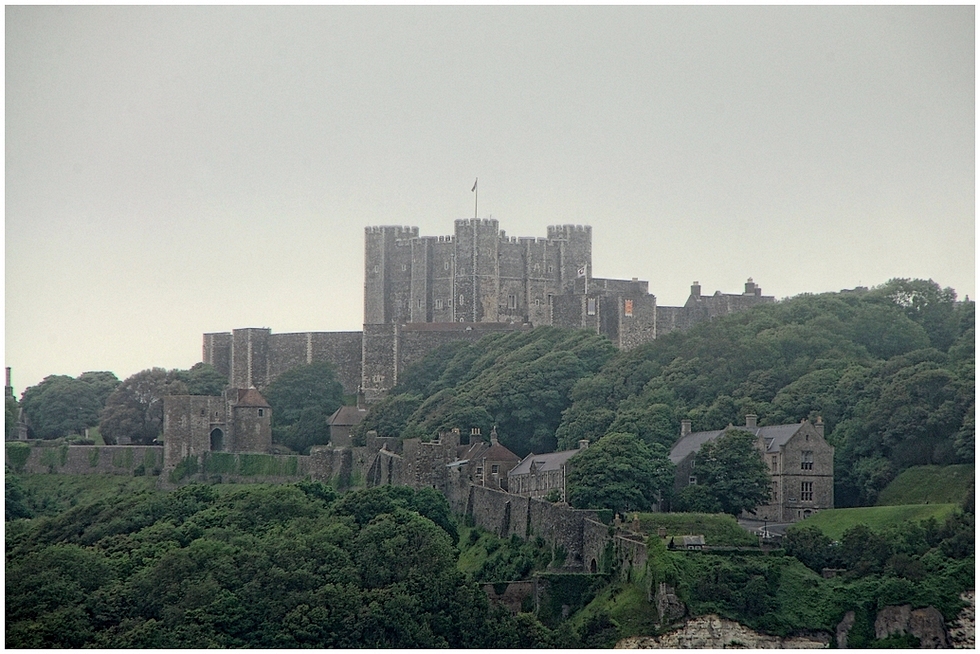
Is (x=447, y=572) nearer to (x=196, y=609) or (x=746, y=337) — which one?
(x=196, y=609)

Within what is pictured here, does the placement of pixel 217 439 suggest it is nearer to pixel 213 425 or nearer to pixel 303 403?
pixel 213 425

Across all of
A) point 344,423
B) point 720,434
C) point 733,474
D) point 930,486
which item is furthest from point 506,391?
point 930,486

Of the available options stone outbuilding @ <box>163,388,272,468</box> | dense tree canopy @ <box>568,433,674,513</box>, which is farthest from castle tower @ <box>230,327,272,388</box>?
dense tree canopy @ <box>568,433,674,513</box>

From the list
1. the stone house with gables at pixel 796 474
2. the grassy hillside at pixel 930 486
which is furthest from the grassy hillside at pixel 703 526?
the grassy hillside at pixel 930 486

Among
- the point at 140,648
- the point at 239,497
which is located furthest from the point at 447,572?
the point at 239,497

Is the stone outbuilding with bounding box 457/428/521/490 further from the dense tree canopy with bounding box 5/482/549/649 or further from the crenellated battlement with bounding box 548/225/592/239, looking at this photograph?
the crenellated battlement with bounding box 548/225/592/239
